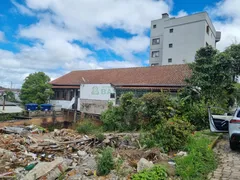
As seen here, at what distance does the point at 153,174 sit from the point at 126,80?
15.4 metres

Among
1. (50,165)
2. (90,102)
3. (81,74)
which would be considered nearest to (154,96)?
(50,165)

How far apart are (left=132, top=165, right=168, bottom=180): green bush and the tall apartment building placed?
2394 cm

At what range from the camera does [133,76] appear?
1977cm

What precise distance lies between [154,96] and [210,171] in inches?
247

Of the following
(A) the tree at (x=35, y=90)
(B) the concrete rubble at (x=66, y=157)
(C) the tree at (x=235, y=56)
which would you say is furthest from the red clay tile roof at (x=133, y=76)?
(B) the concrete rubble at (x=66, y=157)

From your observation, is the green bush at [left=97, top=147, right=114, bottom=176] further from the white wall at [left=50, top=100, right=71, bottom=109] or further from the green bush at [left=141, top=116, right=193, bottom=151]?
the white wall at [left=50, top=100, right=71, bottom=109]

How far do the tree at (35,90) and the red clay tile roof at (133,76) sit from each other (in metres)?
2.70

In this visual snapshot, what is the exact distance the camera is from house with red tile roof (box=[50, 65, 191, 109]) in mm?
16406

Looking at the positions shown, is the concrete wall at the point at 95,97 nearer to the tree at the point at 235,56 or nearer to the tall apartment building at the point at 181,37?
the tree at the point at 235,56

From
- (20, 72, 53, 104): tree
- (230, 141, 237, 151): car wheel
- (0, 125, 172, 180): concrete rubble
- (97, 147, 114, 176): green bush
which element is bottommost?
(0, 125, 172, 180): concrete rubble

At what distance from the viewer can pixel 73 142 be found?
28.6ft

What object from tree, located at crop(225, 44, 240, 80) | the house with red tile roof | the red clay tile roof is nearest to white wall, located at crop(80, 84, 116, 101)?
the house with red tile roof

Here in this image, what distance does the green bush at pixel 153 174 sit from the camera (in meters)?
4.00

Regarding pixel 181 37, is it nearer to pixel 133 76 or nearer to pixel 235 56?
pixel 133 76
